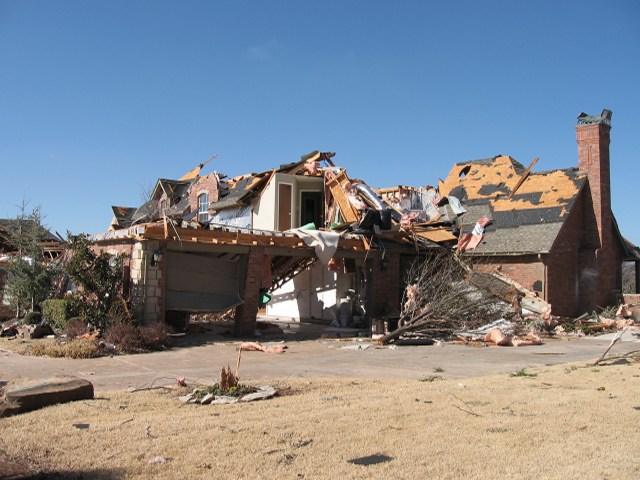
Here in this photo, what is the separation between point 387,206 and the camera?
2386cm

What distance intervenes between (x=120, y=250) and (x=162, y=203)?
13.7m

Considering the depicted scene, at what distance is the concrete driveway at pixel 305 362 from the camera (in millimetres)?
11078

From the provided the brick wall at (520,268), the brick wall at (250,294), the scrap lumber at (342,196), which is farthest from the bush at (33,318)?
the brick wall at (520,268)

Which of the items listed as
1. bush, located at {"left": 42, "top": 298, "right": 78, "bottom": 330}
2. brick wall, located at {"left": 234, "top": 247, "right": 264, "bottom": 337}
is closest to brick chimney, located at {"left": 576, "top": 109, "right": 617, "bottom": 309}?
brick wall, located at {"left": 234, "top": 247, "right": 264, "bottom": 337}

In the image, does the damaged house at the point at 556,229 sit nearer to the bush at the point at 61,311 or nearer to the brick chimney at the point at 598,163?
the brick chimney at the point at 598,163

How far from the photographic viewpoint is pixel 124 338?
574 inches

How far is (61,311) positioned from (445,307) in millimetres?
10422

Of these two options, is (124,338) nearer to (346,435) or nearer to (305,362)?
(305,362)

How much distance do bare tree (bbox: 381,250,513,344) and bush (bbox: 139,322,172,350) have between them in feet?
18.7

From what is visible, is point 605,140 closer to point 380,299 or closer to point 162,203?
point 380,299

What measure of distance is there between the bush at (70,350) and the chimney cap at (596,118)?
2032 cm

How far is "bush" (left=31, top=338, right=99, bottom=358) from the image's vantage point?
13387mm

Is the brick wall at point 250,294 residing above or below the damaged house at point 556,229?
below

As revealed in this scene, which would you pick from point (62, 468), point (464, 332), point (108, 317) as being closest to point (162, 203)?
point (108, 317)
